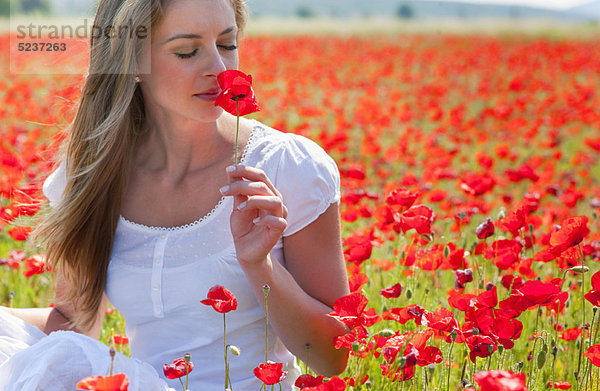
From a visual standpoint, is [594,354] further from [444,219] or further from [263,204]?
[444,219]

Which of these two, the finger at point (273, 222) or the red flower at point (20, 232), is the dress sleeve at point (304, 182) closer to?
the finger at point (273, 222)

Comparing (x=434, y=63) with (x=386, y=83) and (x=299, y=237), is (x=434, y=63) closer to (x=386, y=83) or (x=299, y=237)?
(x=386, y=83)

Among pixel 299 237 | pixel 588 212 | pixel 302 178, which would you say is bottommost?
pixel 588 212

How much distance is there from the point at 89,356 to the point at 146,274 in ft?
1.90

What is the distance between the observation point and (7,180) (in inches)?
154

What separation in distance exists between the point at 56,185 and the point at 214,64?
33.7 inches

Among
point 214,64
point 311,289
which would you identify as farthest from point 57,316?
point 214,64

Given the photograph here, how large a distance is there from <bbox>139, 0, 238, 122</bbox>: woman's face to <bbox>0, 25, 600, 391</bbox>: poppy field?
676 millimetres

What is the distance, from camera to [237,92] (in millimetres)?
1498

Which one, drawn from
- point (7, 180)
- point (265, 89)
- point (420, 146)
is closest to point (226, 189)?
point (7, 180)

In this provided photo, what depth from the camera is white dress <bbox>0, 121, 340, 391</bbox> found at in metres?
2.06

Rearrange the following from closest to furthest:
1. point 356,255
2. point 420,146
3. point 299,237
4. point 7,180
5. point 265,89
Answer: point 299,237
point 356,255
point 7,180
point 420,146
point 265,89

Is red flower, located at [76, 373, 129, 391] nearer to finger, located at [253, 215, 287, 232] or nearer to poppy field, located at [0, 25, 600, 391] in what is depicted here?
poppy field, located at [0, 25, 600, 391]

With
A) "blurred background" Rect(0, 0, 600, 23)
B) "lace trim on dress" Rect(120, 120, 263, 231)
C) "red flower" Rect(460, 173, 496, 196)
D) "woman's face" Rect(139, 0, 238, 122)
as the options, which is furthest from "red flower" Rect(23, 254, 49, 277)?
"blurred background" Rect(0, 0, 600, 23)
